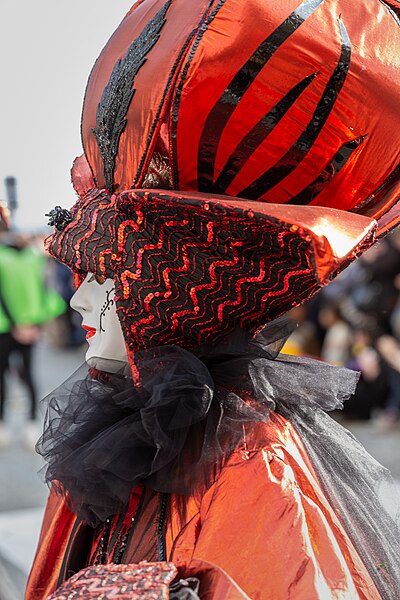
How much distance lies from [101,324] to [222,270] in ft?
1.02

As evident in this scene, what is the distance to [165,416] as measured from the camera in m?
1.50

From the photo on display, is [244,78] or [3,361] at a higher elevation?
[244,78]

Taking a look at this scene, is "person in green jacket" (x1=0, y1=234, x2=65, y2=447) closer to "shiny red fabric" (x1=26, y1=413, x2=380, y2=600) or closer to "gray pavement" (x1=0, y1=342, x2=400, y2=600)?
"gray pavement" (x1=0, y1=342, x2=400, y2=600)

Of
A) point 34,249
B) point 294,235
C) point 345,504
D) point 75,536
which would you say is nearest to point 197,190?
point 294,235

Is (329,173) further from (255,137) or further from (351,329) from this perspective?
(351,329)

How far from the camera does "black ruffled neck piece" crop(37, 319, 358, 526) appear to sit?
1485 mm

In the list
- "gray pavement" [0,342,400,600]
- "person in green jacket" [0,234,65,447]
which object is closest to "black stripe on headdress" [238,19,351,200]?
"gray pavement" [0,342,400,600]

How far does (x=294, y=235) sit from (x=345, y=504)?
0.50m

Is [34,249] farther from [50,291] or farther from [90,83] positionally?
[90,83]

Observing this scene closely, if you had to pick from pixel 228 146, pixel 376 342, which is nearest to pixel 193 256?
pixel 228 146

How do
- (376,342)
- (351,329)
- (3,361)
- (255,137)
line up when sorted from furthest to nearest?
(351,329) < (3,361) < (376,342) < (255,137)

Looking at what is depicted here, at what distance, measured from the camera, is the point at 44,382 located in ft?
30.3

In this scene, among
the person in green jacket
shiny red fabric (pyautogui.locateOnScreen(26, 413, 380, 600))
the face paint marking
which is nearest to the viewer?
shiny red fabric (pyautogui.locateOnScreen(26, 413, 380, 600))

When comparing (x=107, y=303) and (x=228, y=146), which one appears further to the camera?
(x=107, y=303)
